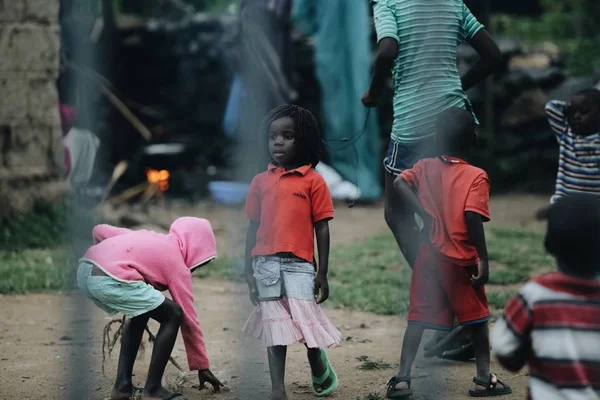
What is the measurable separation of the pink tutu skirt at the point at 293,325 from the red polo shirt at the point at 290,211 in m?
0.18

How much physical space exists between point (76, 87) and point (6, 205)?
2075mm

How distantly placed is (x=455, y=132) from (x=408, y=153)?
0.32m

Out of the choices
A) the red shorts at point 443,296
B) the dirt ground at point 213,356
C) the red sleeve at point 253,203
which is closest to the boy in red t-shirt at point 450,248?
the red shorts at point 443,296

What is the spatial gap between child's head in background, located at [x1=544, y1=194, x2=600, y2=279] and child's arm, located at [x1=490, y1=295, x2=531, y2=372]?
0.49 ft

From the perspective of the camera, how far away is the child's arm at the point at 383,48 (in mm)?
3850

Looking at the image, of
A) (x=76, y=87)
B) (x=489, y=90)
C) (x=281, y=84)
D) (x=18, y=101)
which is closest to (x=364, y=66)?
(x=281, y=84)

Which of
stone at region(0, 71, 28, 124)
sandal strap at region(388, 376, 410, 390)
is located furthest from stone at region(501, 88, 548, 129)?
sandal strap at region(388, 376, 410, 390)

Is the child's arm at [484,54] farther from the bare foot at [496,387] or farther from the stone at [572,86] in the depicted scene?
the stone at [572,86]

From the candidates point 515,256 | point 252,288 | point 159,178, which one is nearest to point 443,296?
point 252,288

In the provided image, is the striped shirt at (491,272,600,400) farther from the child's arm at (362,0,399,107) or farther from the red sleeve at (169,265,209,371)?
the child's arm at (362,0,399,107)

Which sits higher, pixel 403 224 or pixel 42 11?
pixel 42 11

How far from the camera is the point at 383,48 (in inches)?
152

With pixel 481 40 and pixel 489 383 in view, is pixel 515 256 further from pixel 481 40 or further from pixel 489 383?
pixel 489 383

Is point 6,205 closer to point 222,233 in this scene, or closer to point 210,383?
point 222,233
